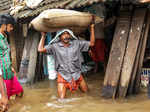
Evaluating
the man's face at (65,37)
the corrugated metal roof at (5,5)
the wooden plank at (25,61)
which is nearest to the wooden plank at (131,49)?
the man's face at (65,37)

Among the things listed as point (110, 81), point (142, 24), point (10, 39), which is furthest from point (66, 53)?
point (10, 39)

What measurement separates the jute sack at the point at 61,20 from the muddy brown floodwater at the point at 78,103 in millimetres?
1442

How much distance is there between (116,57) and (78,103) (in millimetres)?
1146

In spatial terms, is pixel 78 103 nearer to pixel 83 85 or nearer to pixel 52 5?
pixel 83 85

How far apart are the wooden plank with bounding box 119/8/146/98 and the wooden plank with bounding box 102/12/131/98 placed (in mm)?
88

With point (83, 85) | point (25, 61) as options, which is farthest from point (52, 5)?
point (83, 85)

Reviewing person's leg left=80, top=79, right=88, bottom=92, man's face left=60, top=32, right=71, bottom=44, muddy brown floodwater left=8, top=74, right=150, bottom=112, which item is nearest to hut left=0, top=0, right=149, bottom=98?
muddy brown floodwater left=8, top=74, right=150, bottom=112

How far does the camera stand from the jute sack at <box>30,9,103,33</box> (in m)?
3.85

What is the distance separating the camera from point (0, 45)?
352 cm

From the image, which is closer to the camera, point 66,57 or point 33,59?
point 66,57

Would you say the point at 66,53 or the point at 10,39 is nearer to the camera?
the point at 66,53

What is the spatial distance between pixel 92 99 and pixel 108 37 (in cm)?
339

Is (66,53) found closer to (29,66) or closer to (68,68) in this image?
(68,68)

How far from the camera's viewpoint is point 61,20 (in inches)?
155
